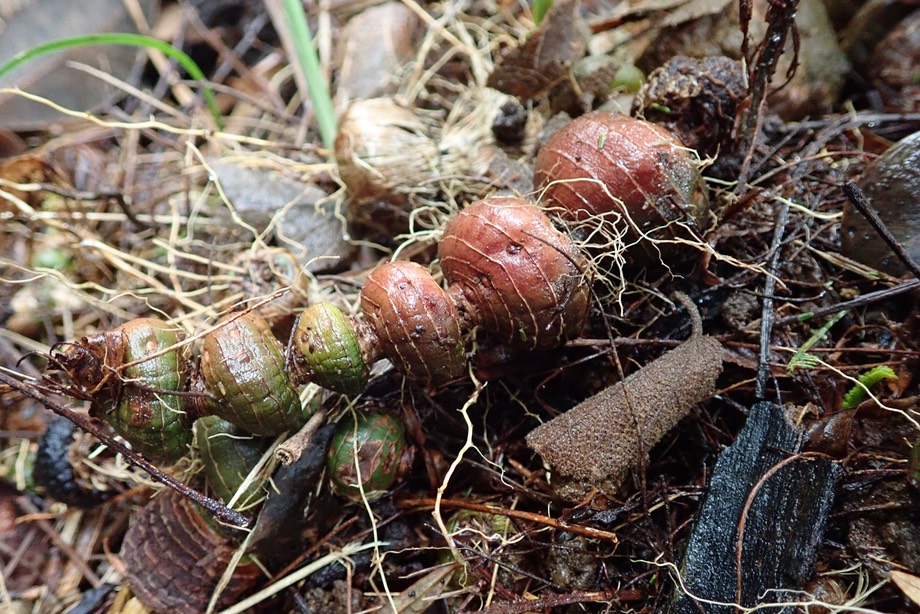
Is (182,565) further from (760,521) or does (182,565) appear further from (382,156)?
(760,521)

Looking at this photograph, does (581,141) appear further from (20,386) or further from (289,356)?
(20,386)

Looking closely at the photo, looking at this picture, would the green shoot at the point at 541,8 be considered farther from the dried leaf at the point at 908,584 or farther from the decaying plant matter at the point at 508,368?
the dried leaf at the point at 908,584

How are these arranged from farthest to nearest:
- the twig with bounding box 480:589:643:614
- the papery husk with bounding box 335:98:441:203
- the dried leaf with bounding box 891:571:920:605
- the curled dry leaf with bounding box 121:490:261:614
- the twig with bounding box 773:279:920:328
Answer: the papery husk with bounding box 335:98:441:203 < the curled dry leaf with bounding box 121:490:261:614 < the twig with bounding box 773:279:920:328 < the twig with bounding box 480:589:643:614 < the dried leaf with bounding box 891:571:920:605

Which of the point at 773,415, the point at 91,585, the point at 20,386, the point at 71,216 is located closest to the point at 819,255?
the point at 773,415

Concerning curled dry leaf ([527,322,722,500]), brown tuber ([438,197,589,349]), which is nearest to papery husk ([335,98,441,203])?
brown tuber ([438,197,589,349])

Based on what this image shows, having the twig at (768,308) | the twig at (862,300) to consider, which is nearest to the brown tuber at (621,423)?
the twig at (768,308)

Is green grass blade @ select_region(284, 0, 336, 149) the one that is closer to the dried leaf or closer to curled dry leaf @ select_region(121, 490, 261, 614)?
curled dry leaf @ select_region(121, 490, 261, 614)

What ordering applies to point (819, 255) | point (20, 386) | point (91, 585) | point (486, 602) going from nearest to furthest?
point (20, 386) < point (486, 602) < point (819, 255) < point (91, 585)
